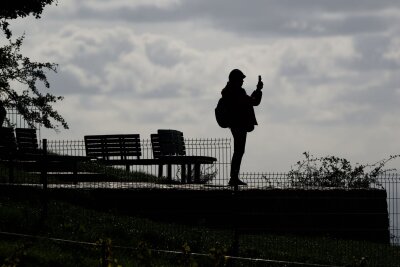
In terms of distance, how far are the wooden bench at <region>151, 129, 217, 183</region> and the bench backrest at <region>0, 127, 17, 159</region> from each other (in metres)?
3.65

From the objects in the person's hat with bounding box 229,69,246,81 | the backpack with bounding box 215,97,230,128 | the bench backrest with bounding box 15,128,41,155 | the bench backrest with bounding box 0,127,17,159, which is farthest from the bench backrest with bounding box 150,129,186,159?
the person's hat with bounding box 229,69,246,81

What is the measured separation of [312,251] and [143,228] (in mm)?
3255

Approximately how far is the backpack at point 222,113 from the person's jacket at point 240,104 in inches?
3.2

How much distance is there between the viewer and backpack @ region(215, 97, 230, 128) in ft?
81.6

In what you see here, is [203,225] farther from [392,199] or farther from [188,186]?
[392,199]

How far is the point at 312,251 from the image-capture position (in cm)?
2159

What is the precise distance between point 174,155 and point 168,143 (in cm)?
39

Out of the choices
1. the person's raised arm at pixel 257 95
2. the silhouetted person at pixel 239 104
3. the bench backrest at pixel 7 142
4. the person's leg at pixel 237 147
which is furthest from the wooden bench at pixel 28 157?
the person's raised arm at pixel 257 95

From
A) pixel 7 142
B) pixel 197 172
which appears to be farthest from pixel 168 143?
pixel 7 142

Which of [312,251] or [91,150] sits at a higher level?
[91,150]

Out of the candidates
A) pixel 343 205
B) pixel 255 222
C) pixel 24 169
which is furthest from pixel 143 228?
pixel 24 169

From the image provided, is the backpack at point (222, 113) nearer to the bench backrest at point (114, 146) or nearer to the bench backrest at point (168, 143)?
the bench backrest at point (168, 143)

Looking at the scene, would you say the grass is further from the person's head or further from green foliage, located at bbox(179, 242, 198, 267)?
the person's head

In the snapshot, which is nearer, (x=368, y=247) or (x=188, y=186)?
(x=368, y=247)
